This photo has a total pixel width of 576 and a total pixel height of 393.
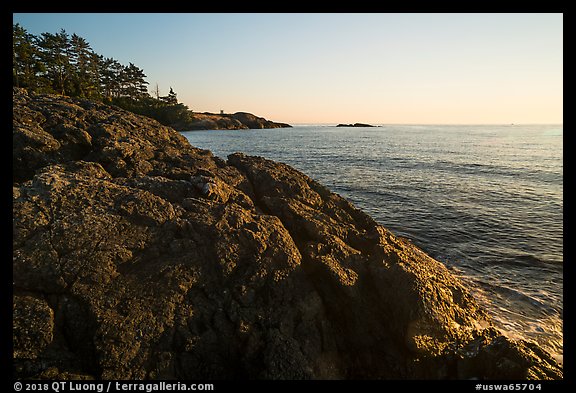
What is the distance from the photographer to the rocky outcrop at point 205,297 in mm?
5684

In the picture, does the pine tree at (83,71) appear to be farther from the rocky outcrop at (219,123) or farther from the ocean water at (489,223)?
the ocean water at (489,223)

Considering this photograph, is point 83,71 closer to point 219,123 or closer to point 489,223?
point 219,123

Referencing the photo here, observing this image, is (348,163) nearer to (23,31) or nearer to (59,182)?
(59,182)

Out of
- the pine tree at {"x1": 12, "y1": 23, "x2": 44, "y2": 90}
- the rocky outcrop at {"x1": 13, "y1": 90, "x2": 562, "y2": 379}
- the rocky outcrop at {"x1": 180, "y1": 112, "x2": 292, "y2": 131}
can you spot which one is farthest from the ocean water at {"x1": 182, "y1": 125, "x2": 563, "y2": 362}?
the rocky outcrop at {"x1": 180, "y1": 112, "x2": 292, "y2": 131}

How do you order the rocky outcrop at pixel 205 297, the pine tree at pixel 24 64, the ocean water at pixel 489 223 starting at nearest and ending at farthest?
the rocky outcrop at pixel 205 297 < the ocean water at pixel 489 223 < the pine tree at pixel 24 64

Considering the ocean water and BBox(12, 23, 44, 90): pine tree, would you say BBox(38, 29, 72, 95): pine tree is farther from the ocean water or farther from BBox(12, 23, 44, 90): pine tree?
the ocean water

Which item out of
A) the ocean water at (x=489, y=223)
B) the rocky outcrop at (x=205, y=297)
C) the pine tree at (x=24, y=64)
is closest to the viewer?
the rocky outcrop at (x=205, y=297)

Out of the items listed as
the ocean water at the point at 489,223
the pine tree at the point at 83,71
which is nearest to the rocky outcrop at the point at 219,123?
the pine tree at the point at 83,71

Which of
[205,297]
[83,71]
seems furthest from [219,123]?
[205,297]

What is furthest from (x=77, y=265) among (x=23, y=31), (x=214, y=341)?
(x=23, y=31)

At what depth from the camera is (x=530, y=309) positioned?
11.0 meters

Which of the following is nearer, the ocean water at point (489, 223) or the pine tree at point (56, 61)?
the ocean water at point (489, 223)

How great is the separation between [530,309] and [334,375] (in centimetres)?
956
